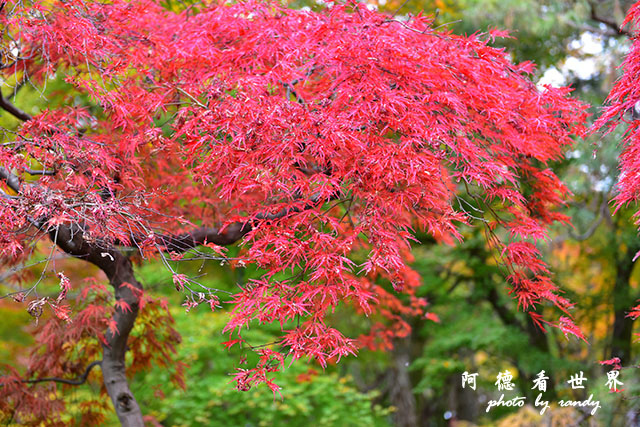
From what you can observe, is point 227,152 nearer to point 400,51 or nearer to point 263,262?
point 263,262

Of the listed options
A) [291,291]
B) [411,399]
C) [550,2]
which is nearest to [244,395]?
[291,291]

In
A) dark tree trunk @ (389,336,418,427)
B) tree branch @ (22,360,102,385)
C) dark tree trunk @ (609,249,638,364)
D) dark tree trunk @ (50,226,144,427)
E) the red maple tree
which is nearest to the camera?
the red maple tree

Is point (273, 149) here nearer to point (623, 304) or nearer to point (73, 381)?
point (73, 381)

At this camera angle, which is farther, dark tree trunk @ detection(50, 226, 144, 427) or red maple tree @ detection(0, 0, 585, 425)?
dark tree trunk @ detection(50, 226, 144, 427)

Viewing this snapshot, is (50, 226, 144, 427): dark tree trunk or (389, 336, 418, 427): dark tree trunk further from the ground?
(50, 226, 144, 427): dark tree trunk

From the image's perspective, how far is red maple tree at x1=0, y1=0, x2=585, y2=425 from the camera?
9.43 ft

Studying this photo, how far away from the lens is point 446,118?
322cm

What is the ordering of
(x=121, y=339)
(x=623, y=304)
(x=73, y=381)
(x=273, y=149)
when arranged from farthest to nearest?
1. (x=623, y=304)
2. (x=73, y=381)
3. (x=121, y=339)
4. (x=273, y=149)

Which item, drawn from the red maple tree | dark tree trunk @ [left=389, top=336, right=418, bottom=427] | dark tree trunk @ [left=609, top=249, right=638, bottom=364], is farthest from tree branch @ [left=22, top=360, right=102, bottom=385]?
dark tree trunk @ [left=609, top=249, right=638, bottom=364]

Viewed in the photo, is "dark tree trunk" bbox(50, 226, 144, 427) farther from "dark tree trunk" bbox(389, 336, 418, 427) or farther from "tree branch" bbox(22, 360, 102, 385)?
"dark tree trunk" bbox(389, 336, 418, 427)

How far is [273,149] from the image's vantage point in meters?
2.92

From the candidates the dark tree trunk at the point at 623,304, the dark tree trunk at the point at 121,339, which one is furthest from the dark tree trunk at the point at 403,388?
the dark tree trunk at the point at 121,339

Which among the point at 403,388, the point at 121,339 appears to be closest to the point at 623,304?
the point at 403,388

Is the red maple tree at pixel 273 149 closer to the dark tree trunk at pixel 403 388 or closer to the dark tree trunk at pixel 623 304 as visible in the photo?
the dark tree trunk at pixel 623 304
